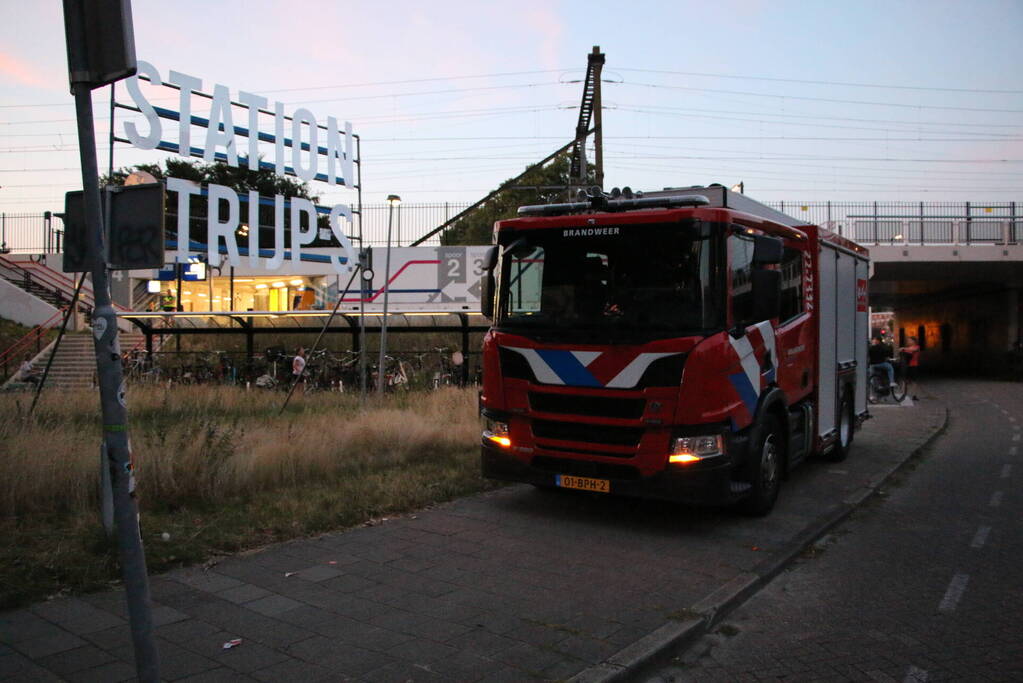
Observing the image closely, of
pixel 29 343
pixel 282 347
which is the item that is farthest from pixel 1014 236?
pixel 29 343

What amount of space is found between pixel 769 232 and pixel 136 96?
43.2 feet

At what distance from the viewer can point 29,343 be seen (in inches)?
1043

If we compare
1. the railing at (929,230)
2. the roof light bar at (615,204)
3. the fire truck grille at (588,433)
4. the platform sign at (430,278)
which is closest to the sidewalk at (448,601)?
the fire truck grille at (588,433)

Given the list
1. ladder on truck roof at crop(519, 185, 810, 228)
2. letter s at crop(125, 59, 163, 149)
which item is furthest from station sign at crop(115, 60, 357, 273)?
ladder on truck roof at crop(519, 185, 810, 228)

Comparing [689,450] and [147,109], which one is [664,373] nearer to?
[689,450]

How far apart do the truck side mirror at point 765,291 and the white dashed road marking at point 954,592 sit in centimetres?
256

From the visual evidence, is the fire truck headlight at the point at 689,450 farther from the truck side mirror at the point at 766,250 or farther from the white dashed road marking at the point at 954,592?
the white dashed road marking at the point at 954,592

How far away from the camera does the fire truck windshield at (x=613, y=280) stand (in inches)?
264

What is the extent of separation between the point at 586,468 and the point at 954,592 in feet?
9.47

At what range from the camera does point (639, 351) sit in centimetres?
664

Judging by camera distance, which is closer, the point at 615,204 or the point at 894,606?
the point at 894,606

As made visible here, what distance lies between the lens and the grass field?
574cm

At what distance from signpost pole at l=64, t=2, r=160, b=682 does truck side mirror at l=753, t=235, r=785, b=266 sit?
5418 mm

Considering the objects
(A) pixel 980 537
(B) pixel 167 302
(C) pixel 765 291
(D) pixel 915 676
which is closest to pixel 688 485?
(C) pixel 765 291
